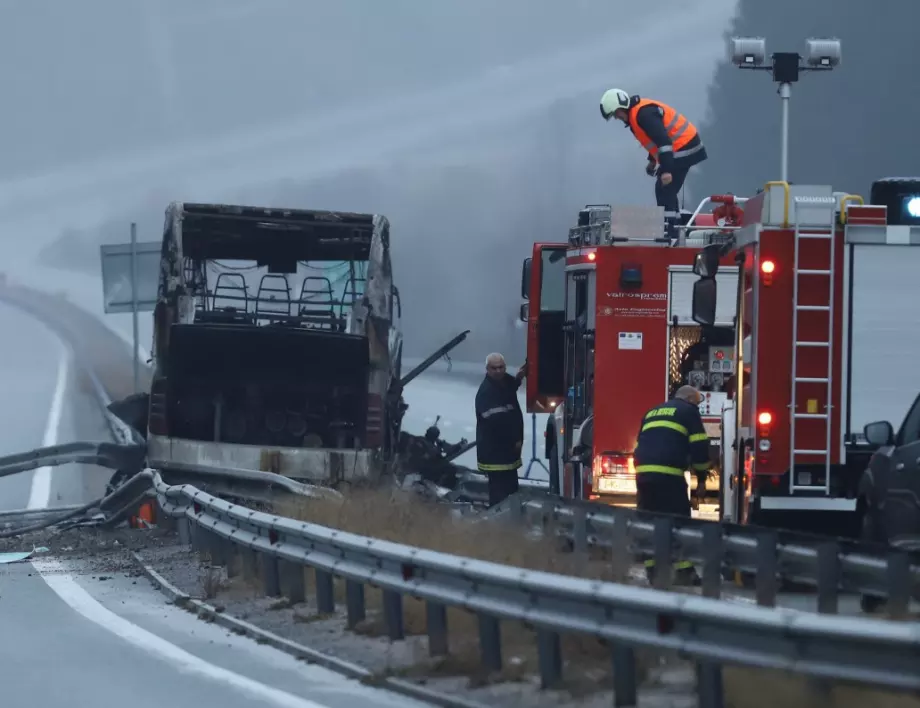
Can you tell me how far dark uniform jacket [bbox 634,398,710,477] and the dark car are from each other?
1.15m

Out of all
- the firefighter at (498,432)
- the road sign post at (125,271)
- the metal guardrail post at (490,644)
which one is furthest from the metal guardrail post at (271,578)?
the road sign post at (125,271)

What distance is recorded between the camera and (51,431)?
115ft

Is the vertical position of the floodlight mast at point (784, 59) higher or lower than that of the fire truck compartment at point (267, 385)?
higher

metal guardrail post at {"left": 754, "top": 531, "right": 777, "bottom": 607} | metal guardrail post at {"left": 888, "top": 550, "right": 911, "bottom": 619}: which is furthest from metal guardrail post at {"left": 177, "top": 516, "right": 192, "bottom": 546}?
metal guardrail post at {"left": 888, "top": 550, "right": 911, "bottom": 619}

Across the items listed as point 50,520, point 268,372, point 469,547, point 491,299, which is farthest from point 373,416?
point 491,299

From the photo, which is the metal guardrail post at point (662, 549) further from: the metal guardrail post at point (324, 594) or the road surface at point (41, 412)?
the road surface at point (41, 412)

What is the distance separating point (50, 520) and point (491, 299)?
31458 millimetres

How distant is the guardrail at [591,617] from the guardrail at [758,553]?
1.38 metres

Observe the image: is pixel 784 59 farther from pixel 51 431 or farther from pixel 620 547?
pixel 51 431

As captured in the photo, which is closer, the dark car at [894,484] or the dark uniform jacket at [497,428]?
the dark car at [894,484]

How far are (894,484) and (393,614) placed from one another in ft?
9.79

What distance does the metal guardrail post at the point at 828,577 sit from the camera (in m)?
8.48

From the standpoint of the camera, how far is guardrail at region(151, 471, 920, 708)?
5.80m

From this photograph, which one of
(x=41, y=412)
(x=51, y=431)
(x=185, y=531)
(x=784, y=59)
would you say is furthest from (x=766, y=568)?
(x=41, y=412)
